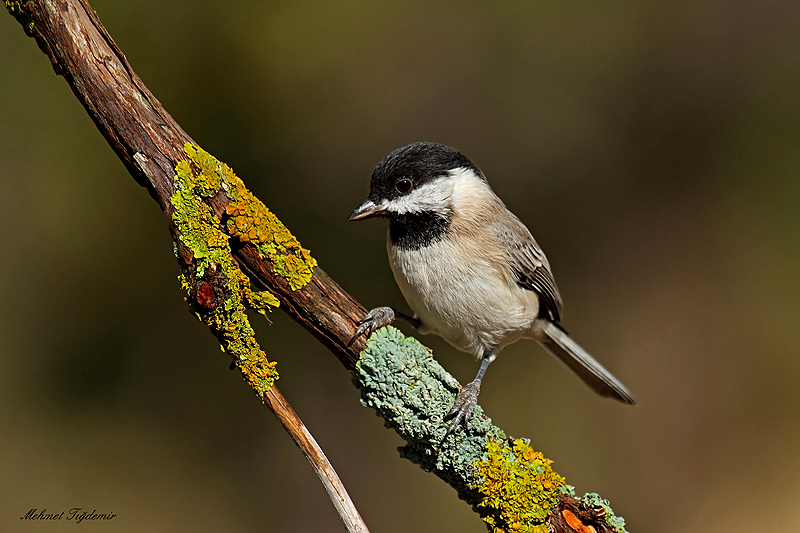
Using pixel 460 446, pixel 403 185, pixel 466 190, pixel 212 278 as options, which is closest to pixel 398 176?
pixel 403 185

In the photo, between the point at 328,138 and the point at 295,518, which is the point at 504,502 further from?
the point at 328,138

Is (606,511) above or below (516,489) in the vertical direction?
above

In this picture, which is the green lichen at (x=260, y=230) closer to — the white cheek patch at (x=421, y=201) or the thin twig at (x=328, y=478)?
the thin twig at (x=328, y=478)

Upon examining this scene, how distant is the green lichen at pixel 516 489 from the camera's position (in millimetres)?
1868

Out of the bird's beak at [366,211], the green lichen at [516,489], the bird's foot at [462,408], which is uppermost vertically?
the bird's beak at [366,211]

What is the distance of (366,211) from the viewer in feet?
8.28

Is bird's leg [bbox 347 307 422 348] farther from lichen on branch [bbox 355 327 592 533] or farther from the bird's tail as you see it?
the bird's tail

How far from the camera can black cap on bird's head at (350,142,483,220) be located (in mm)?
2512

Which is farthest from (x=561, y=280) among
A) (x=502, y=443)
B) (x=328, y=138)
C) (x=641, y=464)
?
(x=502, y=443)

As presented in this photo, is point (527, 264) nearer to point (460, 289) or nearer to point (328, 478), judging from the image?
point (460, 289)

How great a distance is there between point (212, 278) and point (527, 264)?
4.66ft

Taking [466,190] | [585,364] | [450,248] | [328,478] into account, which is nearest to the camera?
[328,478]

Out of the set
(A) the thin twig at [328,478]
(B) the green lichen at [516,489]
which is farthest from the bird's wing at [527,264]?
(A) the thin twig at [328,478]

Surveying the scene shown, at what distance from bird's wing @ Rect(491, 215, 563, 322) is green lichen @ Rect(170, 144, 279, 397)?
119cm
